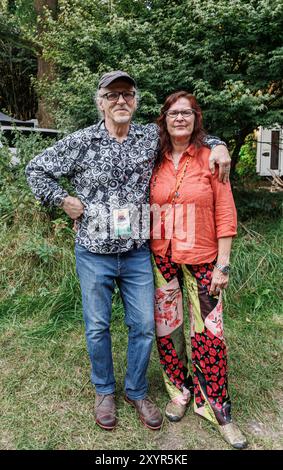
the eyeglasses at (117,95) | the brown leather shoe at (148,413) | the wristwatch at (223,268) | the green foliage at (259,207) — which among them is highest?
the eyeglasses at (117,95)

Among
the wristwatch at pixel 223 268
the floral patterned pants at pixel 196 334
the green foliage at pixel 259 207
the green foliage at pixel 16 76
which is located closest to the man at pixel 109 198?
the floral patterned pants at pixel 196 334

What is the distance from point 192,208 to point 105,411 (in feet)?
4.39

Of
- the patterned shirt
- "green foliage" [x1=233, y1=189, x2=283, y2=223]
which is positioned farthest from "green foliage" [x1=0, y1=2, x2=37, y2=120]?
the patterned shirt

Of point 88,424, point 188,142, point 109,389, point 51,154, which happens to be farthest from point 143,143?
point 88,424

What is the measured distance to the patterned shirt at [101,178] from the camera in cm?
235

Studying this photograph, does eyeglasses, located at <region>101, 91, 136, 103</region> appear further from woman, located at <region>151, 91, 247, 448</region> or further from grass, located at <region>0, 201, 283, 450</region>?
grass, located at <region>0, 201, 283, 450</region>

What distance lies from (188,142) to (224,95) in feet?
6.35

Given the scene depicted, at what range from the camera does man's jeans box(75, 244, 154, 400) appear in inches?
95.0

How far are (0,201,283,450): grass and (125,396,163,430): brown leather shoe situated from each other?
0.14 ft

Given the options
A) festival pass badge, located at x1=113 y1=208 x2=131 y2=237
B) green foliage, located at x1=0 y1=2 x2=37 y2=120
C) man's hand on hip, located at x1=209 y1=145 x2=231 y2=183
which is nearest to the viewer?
man's hand on hip, located at x1=209 y1=145 x2=231 y2=183

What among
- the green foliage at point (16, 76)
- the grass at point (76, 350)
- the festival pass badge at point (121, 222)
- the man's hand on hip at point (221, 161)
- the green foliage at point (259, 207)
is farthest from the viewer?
the green foliage at point (16, 76)

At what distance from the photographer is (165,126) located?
2.47 metres

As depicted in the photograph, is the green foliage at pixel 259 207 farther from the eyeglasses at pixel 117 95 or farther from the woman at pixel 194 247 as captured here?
the eyeglasses at pixel 117 95

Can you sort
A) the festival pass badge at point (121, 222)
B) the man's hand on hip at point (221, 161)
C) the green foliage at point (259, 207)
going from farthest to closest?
the green foliage at point (259, 207) < the festival pass badge at point (121, 222) < the man's hand on hip at point (221, 161)
